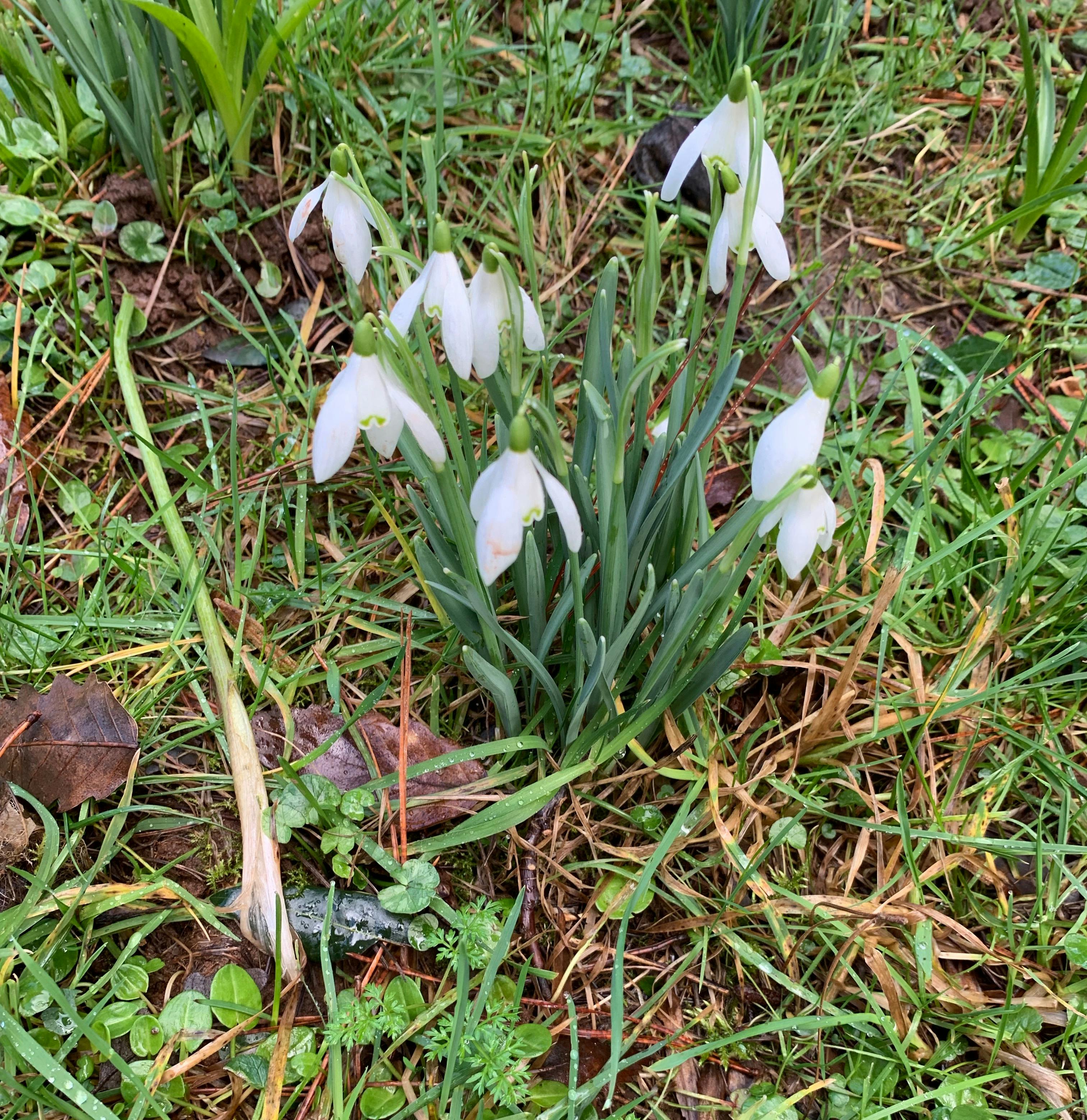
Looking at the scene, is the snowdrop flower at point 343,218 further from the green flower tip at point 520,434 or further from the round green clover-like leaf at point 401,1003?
the round green clover-like leaf at point 401,1003

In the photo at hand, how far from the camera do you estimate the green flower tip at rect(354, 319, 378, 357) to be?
96 centimetres

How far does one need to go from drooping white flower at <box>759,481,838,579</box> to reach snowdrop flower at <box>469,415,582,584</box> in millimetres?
249

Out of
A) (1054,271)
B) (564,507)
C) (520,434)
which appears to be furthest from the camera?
(1054,271)

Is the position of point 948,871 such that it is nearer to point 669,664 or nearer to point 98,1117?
point 669,664

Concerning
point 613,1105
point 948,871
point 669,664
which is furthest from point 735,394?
point 613,1105

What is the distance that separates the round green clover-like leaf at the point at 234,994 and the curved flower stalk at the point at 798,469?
39.1 inches

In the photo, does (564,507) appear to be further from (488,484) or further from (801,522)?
(801,522)

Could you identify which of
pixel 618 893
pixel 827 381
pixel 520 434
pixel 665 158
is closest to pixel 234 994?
pixel 618 893

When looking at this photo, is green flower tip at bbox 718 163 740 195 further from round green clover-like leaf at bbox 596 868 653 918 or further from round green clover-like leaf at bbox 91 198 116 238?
round green clover-like leaf at bbox 91 198 116 238

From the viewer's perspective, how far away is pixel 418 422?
105cm

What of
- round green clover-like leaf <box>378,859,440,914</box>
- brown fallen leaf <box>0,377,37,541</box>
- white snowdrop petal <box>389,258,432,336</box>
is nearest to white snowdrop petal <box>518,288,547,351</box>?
white snowdrop petal <box>389,258,432,336</box>

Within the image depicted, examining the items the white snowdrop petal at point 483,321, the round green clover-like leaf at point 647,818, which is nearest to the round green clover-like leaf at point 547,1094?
the round green clover-like leaf at point 647,818

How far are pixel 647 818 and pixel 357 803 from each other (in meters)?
0.48

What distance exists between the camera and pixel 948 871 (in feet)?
5.01
